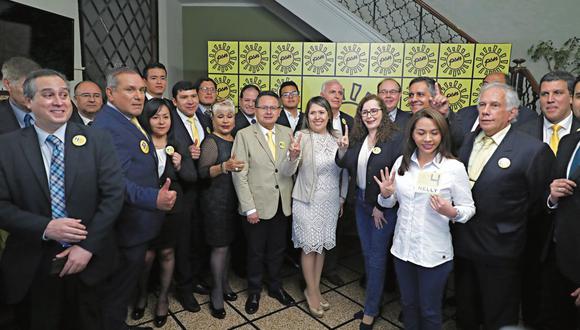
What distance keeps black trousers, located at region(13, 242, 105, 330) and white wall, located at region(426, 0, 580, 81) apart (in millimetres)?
6692

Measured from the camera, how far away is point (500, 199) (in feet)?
5.65

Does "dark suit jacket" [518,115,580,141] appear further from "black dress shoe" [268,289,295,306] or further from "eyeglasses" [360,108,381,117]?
"black dress shoe" [268,289,295,306]

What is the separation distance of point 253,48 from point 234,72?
0.40m

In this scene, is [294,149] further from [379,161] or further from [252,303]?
[252,303]

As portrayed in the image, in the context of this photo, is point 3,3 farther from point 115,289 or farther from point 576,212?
point 576,212

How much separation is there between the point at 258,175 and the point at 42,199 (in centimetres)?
120

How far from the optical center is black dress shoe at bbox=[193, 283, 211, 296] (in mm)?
2750

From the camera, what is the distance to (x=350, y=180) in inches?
97.8

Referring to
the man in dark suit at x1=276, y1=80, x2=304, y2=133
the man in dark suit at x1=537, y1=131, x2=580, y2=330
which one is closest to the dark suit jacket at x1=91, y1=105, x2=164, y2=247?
the man in dark suit at x1=276, y1=80, x2=304, y2=133

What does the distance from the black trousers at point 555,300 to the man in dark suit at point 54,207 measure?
2.18 metres

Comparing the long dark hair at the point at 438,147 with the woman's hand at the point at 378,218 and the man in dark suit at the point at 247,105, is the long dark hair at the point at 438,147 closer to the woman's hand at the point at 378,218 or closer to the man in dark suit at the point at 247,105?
the woman's hand at the point at 378,218

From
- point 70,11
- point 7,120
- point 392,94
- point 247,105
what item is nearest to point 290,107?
point 247,105

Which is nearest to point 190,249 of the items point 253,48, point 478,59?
point 253,48

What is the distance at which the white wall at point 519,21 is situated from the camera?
19.3ft
